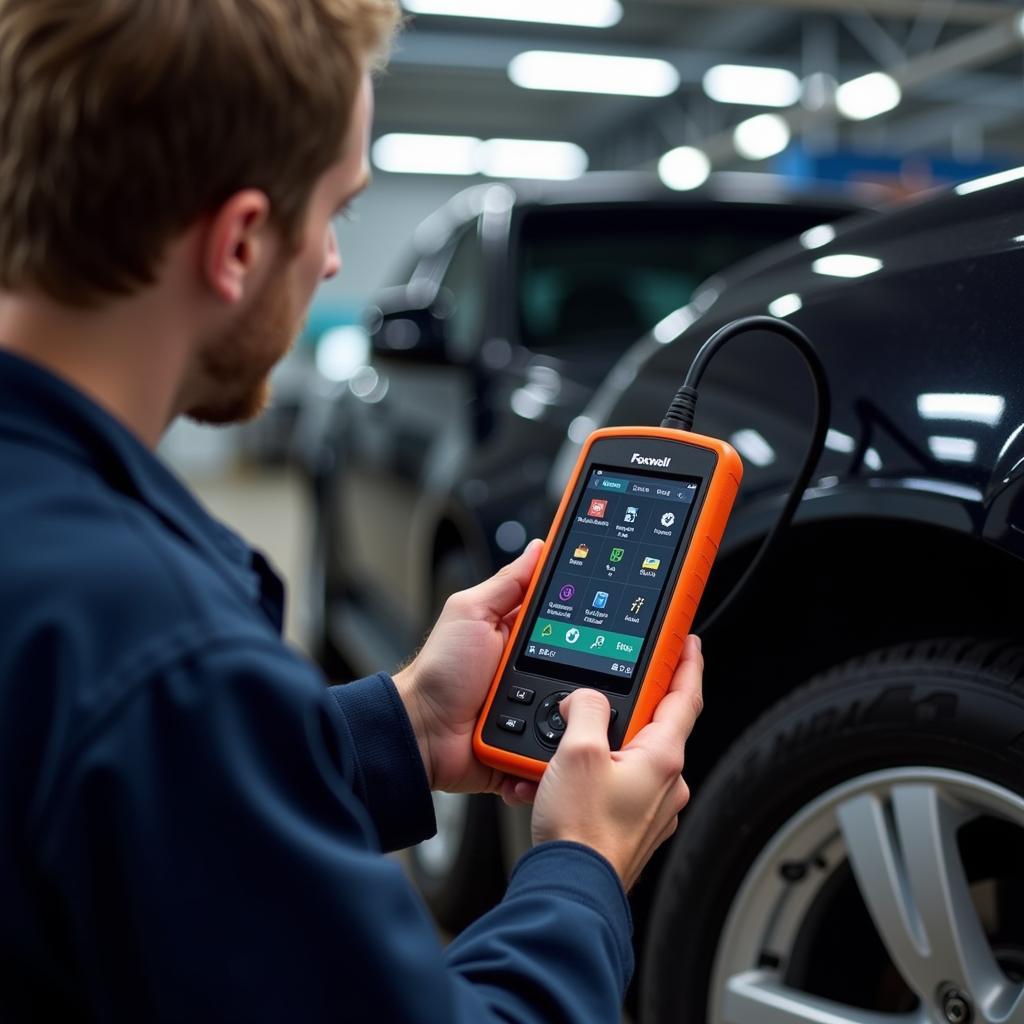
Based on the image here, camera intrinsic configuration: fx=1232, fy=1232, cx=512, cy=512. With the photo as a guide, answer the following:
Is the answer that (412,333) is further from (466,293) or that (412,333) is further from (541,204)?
(541,204)

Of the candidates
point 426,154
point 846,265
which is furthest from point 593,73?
point 846,265

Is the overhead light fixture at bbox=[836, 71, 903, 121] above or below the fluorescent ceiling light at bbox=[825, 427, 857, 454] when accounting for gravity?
above

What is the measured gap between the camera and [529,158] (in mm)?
17953

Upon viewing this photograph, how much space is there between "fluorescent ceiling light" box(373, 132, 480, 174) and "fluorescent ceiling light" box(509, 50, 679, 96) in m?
3.34

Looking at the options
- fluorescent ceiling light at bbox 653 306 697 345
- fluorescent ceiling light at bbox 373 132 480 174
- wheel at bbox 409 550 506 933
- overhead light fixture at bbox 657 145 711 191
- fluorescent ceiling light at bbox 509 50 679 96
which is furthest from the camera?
fluorescent ceiling light at bbox 373 132 480 174

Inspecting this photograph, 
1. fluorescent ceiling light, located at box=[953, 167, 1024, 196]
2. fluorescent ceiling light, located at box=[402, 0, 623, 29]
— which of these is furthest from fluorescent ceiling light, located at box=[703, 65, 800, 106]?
fluorescent ceiling light, located at box=[953, 167, 1024, 196]

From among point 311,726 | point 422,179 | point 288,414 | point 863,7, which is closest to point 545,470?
point 311,726

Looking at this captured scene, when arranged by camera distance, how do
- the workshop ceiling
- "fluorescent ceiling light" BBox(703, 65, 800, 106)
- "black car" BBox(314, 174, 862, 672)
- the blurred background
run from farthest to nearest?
"fluorescent ceiling light" BBox(703, 65, 800, 106), the workshop ceiling, the blurred background, "black car" BBox(314, 174, 862, 672)

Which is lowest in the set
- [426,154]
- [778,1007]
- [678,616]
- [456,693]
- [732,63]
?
[778,1007]

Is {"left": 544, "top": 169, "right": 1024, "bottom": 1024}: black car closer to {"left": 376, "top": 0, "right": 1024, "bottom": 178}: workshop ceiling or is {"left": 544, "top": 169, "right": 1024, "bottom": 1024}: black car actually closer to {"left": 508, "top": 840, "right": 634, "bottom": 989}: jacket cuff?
{"left": 508, "top": 840, "right": 634, "bottom": 989}: jacket cuff

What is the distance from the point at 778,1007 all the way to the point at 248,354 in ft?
2.62

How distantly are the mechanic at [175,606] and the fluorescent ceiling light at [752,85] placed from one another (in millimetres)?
12750

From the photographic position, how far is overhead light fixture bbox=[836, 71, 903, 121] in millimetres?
10873

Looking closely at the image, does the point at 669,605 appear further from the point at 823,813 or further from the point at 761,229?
the point at 761,229
